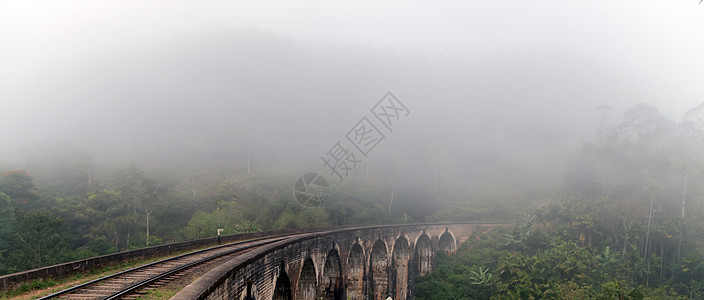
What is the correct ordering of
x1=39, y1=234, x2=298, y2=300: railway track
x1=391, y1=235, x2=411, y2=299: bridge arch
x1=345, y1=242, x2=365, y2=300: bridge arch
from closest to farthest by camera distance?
x1=39, y1=234, x2=298, y2=300: railway track, x1=345, y1=242, x2=365, y2=300: bridge arch, x1=391, y1=235, x2=411, y2=299: bridge arch

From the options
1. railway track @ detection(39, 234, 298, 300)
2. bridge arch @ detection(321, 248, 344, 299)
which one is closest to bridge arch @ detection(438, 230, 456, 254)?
bridge arch @ detection(321, 248, 344, 299)

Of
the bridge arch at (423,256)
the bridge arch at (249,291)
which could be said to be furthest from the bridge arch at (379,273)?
the bridge arch at (249,291)

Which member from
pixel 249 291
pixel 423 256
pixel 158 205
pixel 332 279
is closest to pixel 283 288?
pixel 249 291

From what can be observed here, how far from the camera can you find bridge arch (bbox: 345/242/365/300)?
2435 cm

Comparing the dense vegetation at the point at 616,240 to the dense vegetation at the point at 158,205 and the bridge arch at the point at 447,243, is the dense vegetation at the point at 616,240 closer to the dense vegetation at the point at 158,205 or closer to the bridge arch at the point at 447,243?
the bridge arch at the point at 447,243

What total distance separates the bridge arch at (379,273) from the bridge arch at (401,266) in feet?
9.50

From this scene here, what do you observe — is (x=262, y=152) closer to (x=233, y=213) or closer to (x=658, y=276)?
(x=233, y=213)

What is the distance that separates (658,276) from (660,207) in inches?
373

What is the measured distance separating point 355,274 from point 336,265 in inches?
164

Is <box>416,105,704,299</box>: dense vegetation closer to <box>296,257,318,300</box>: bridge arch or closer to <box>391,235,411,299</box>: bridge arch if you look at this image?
<box>391,235,411,299</box>: bridge arch

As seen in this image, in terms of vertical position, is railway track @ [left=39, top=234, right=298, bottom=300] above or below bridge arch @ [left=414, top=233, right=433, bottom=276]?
above

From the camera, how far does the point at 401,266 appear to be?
110 ft

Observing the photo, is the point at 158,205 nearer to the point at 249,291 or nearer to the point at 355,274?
the point at 355,274

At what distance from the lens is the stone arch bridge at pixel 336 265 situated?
8836mm
